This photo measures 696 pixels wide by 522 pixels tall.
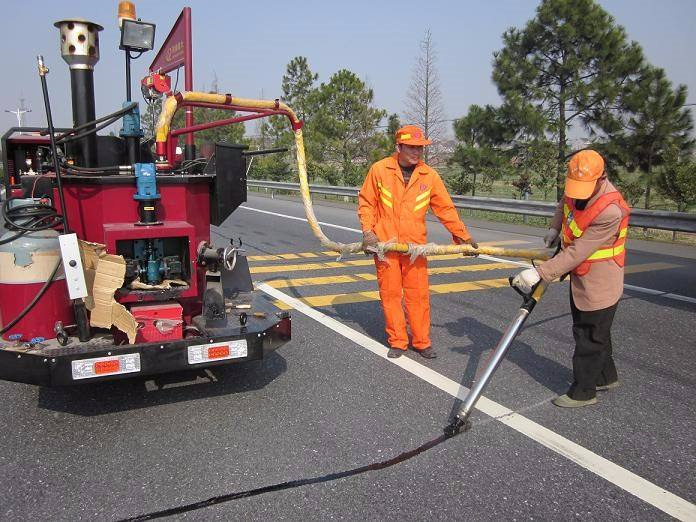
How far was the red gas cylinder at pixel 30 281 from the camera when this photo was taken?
369 centimetres

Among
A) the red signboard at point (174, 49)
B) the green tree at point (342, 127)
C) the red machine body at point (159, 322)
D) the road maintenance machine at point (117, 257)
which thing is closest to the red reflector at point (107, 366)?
the road maintenance machine at point (117, 257)

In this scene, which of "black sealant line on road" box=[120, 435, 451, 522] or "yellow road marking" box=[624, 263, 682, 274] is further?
"yellow road marking" box=[624, 263, 682, 274]

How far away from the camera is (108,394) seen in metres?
4.27

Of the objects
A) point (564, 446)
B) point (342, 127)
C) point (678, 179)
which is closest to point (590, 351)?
point (564, 446)

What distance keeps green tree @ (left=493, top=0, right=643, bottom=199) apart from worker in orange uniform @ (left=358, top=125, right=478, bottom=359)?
13959mm

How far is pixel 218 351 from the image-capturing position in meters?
3.86

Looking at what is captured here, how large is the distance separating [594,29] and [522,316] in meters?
→ 17.6

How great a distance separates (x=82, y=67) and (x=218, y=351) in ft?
7.41

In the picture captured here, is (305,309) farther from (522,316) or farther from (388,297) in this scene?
(522,316)

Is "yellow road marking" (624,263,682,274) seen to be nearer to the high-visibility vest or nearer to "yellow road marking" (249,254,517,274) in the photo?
"yellow road marking" (249,254,517,274)

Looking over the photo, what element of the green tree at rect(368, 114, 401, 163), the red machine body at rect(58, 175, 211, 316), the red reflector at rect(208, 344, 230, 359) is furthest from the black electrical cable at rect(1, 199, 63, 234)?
the green tree at rect(368, 114, 401, 163)

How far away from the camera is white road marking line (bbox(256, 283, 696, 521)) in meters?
2.99

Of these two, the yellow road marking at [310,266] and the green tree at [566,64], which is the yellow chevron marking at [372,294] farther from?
the green tree at [566,64]

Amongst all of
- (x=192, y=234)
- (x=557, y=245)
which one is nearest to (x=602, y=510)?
(x=557, y=245)
